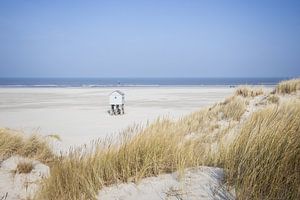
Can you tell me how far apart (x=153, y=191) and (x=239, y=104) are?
25.0ft

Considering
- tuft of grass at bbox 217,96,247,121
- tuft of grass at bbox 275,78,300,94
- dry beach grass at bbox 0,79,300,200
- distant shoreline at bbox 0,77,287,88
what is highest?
tuft of grass at bbox 275,78,300,94

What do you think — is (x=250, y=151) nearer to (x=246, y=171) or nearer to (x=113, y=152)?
(x=246, y=171)

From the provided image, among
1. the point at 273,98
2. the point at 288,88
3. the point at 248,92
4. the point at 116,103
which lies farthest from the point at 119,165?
the point at 116,103

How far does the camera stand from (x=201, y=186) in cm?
311

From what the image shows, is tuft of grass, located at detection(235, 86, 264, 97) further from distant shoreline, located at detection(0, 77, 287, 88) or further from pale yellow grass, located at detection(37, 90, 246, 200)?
distant shoreline, located at detection(0, 77, 287, 88)

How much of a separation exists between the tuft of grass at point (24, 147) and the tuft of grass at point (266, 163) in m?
4.49

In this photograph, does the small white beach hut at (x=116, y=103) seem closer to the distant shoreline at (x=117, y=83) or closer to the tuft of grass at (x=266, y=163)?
the tuft of grass at (x=266, y=163)

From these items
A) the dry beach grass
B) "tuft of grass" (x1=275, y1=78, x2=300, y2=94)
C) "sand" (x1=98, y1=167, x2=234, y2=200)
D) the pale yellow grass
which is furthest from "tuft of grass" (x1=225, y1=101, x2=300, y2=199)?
"tuft of grass" (x1=275, y1=78, x2=300, y2=94)

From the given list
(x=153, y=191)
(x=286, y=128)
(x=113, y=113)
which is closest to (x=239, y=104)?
(x=286, y=128)

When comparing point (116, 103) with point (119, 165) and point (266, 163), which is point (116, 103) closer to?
point (119, 165)

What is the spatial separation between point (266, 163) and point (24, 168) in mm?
4360

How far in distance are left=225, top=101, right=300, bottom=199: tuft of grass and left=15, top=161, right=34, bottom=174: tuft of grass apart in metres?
3.76

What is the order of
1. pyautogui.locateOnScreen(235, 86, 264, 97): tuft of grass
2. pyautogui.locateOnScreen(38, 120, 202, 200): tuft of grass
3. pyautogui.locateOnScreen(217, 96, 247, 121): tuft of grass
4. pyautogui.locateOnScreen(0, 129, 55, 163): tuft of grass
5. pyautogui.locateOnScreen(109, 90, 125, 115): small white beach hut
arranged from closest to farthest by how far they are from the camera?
1. pyautogui.locateOnScreen(38, 120, 202, 200): tuft of grass
2. pyautogui.locateOnScreen(0, 129, 55, 163): tuft of grass
3. pyautogui.locateOnScreen(217, 96, 247, 121): tuft of grass
4. pyautogui.locateOnScreen(235, 86, 264, 97): tuft of grass
5. pyautogui.locateOnScreen(109, 90, 125, 115): small white beach hut

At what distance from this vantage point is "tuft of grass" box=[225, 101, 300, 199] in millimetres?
2721
